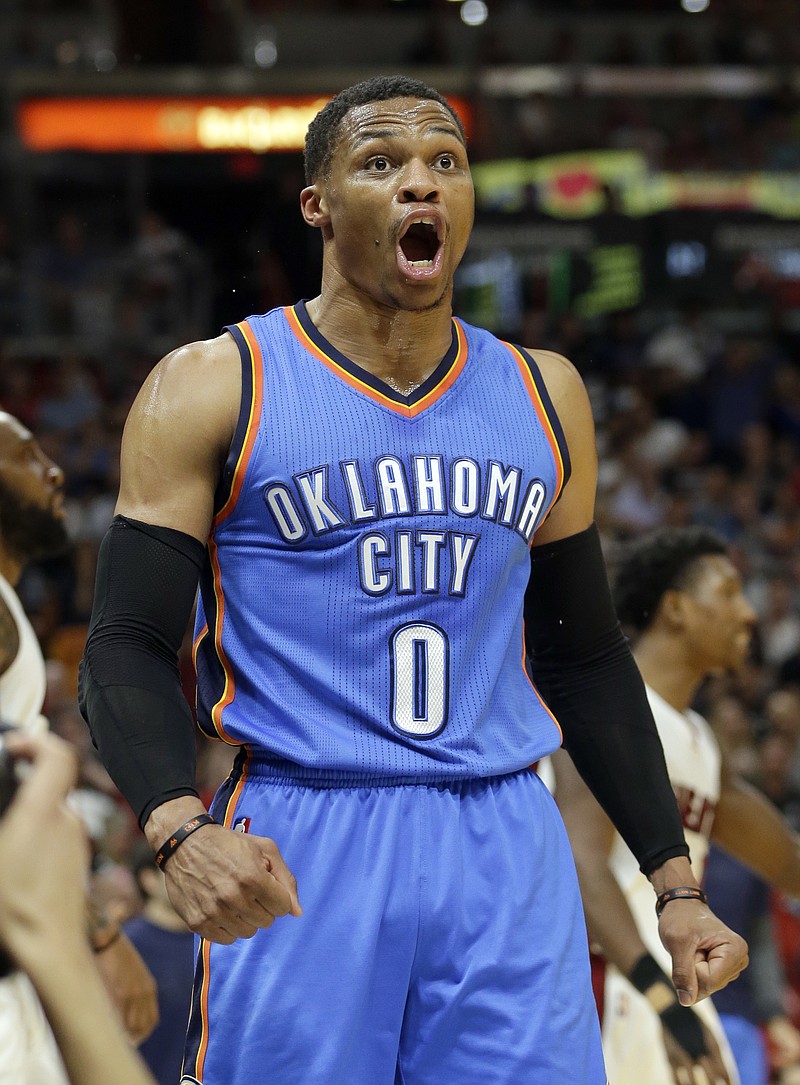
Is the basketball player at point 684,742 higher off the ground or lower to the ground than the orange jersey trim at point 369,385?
lower

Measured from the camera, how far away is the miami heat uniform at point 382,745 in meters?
2.59

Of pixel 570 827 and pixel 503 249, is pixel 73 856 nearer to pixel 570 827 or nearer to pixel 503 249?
pixel 570 827

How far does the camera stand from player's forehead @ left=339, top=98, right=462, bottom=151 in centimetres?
288

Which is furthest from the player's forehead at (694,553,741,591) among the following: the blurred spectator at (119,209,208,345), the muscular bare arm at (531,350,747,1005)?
the blurred spectator at (119,209,208,345)

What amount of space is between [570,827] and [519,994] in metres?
1.54

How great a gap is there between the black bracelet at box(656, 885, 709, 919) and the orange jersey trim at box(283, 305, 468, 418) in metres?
0.96

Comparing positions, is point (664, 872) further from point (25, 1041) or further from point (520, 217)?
point (520, 217)

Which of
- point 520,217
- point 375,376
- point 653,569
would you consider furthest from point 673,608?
point 520,217

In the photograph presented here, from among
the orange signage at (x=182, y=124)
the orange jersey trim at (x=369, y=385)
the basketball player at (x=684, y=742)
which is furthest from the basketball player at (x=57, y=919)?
the orange signage at (x=182, y=124)

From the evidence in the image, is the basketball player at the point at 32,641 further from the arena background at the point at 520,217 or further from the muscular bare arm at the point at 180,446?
the arena background at the point at 520,217

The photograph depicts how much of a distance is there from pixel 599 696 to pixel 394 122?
1.10 m

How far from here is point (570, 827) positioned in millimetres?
4137

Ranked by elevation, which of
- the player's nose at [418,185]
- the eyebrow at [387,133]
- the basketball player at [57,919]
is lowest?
the basketball player at [57,919]

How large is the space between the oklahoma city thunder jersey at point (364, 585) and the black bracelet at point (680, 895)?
0.37 metres
